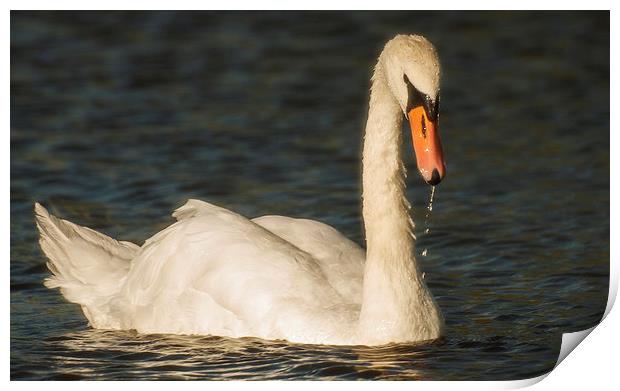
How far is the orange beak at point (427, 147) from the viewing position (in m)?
6.99

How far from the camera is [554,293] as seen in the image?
8.58m

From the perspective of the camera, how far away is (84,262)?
340 inches

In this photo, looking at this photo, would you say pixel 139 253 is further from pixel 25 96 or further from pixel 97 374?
pixel 25 96

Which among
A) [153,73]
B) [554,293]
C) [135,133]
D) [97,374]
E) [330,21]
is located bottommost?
[97,374]

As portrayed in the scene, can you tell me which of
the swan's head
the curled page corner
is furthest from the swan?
the curled page corner

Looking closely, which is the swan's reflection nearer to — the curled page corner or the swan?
the swan

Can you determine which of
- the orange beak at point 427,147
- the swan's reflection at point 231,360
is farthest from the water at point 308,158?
the orange beak at point 427,147

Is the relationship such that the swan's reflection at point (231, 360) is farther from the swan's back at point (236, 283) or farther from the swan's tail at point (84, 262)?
the swan's tail at point (84, 262)

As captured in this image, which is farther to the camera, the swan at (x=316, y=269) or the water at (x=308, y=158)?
the water at (x=308, y=158)

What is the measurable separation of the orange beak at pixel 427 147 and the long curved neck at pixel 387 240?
0.40 meters

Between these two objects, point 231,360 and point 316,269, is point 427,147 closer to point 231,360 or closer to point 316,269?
point 316,269
